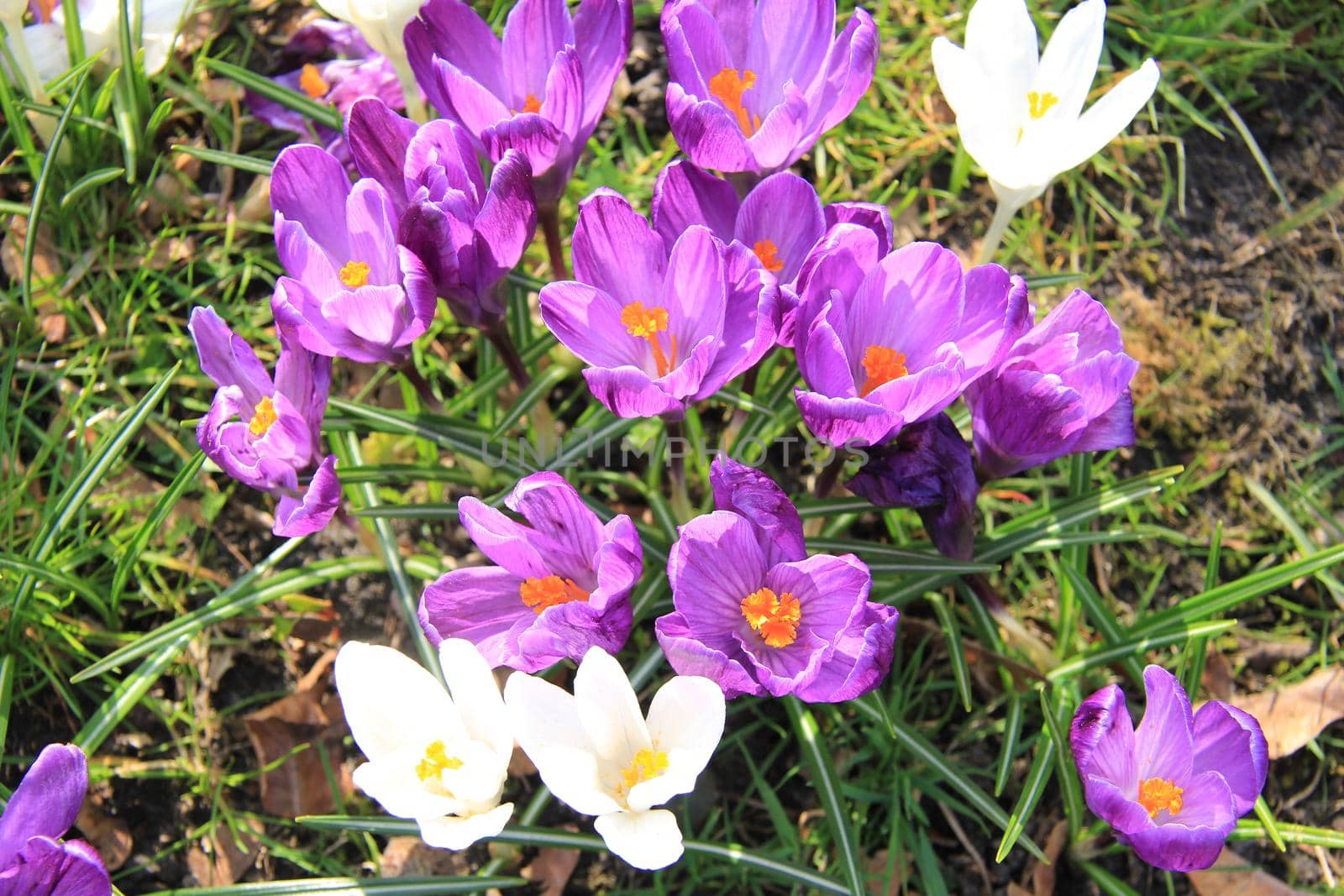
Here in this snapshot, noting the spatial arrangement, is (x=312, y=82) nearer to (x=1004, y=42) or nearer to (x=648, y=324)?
(x=648, y=324)

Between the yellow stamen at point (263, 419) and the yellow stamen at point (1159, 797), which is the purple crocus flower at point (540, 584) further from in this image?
the yellow stamen at point (1159, 797)

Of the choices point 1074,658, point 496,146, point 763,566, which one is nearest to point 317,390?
point 496,146

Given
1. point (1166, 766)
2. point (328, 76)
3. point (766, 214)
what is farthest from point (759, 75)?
point (1166, 766)

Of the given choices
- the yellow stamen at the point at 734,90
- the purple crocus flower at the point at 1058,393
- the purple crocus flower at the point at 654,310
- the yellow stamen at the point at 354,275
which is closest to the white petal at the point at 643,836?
the purple crocus flower at the point at 654,310

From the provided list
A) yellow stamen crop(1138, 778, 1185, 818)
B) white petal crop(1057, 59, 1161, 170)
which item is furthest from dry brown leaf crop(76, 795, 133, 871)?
white petal crop(1057, 59, 1161, 170)

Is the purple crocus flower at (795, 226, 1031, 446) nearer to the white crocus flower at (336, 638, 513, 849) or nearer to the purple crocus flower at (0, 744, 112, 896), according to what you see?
the white crocus flower at (336, 638, 513, 849)

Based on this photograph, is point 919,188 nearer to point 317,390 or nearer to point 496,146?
point 496,146

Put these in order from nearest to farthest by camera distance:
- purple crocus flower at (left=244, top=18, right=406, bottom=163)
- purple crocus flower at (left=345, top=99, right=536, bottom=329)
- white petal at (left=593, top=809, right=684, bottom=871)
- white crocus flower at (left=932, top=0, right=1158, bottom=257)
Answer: white petal at (left=593, top=809, right=684, bottom=871)
purple crocus flower at (left=345, top=99, right=536, bottom=329)
white crocus flower at (left=932, top=0, right=1158, bottom=257)
purple crocus flower at (left=244, top=18, right=406, bottom=163)
